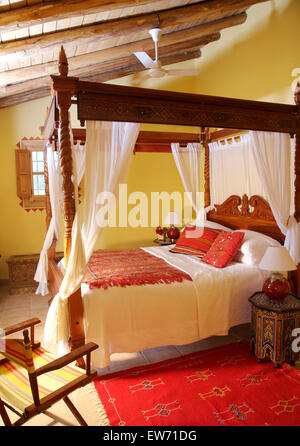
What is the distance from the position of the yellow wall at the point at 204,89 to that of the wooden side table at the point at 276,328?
2451 millimetres

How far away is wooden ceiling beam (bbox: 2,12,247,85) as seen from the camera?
412 cm

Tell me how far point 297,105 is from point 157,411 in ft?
10.6

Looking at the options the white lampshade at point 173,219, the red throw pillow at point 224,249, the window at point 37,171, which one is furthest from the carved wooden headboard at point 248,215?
the window at point 37,171

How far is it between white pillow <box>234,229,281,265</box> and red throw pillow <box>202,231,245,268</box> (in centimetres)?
8

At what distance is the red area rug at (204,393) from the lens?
7.44 ft

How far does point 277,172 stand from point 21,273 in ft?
13.7

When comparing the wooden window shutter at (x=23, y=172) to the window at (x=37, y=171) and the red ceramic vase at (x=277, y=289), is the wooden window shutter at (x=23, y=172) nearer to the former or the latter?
the window at (x=37, y=171)

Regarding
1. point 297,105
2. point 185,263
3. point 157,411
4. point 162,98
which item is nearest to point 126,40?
point 162,98

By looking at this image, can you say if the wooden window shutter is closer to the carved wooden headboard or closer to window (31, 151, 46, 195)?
window (31, 151, 46, 195)

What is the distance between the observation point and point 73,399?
254 cm

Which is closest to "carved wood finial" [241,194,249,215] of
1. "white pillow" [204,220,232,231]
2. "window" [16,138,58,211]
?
"white pillow" [204,220,232,231]
